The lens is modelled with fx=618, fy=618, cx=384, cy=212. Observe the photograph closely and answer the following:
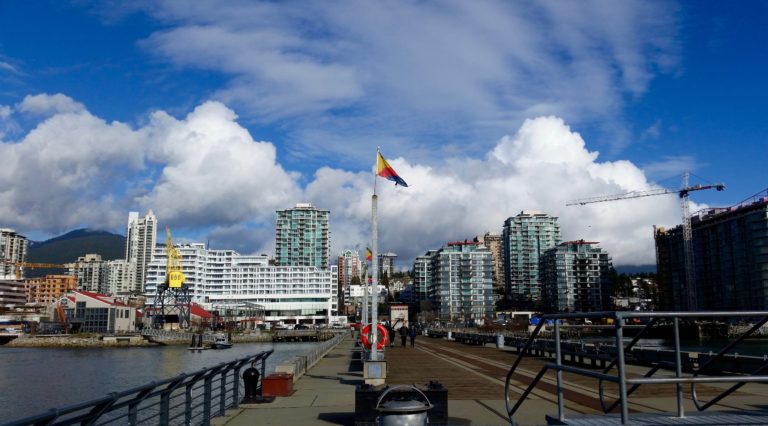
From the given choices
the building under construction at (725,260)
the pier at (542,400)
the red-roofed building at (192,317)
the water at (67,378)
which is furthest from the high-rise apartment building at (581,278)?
the pier at (542,400)

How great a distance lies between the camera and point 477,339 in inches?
2031

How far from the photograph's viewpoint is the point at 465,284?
602 ft

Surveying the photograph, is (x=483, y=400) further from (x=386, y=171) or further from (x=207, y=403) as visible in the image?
(x=386, y=171)

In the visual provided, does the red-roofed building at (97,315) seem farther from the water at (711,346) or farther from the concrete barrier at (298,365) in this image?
the concrete barrier at (298,365)

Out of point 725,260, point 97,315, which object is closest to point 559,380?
point 97,315

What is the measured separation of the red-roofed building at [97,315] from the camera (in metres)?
132

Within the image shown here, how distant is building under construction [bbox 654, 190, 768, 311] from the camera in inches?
4732

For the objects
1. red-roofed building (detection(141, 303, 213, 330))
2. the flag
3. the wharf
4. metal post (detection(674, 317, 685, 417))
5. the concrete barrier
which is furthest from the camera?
red-roofed building (detection(141, 303, 213, 330))

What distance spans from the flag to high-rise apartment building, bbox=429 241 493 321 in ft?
533

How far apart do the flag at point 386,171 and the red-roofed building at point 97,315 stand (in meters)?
124

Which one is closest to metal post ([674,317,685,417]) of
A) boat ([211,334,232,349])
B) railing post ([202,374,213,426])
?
railing post ([202,374,213,426])

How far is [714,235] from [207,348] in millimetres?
113673

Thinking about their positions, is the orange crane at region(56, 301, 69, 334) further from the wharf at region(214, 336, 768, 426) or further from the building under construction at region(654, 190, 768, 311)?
the building under construction at region(654, 190, 768, 311)

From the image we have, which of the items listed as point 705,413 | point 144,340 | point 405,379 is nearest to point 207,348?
point 144,340
